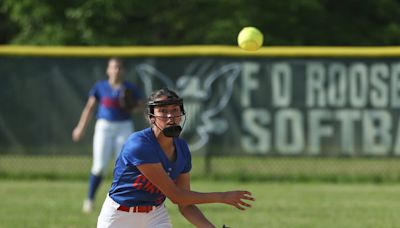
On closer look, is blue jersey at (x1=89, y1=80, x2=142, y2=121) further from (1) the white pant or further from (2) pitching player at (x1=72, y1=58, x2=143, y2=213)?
(1) the white pant

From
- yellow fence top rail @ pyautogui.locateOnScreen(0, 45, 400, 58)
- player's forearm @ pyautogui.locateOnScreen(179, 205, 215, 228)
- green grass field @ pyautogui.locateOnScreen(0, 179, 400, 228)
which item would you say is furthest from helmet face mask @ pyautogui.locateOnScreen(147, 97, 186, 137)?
yellow fence top rail @ pyautogui.locateOnScreen(0, 45, 400, 58)

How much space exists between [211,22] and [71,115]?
27.1ft

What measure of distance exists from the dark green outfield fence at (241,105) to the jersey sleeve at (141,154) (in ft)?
28.9

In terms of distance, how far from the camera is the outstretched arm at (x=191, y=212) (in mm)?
6352

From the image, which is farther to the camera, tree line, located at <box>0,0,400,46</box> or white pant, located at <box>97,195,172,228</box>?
tree line, located at <box>0,0,400,46</box>

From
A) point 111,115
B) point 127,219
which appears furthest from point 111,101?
point 127,219

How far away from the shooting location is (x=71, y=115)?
1536 centimetres

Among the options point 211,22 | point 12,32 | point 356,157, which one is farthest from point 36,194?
point 12,32

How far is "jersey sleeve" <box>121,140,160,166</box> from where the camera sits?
6133 mm

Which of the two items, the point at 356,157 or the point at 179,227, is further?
the point at 356,157

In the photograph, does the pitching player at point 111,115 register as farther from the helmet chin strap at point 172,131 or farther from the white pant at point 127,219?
the helmet chin strap at point 172,131

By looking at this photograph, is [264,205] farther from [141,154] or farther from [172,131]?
[172,131]

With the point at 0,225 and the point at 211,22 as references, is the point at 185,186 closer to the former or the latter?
the point at 0,225

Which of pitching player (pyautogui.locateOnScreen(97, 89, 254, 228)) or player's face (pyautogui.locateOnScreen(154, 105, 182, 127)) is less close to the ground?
player's face (pyautogui.locateOnScreen(154, 105, 182, 127))
